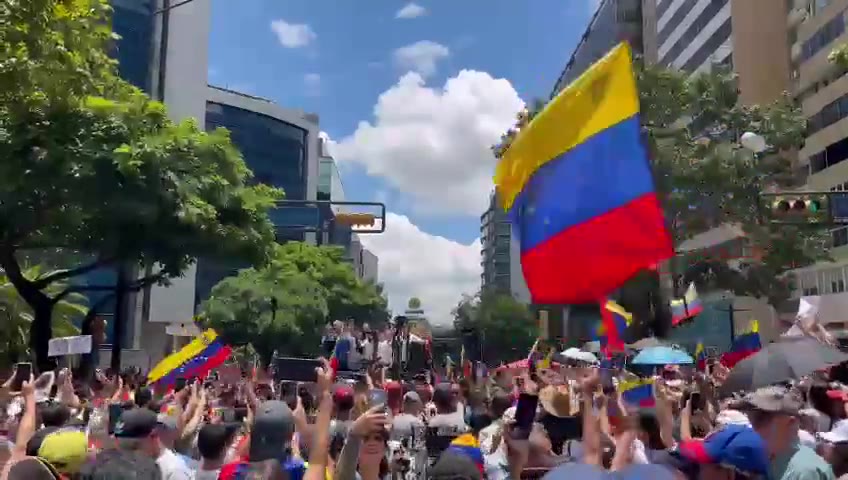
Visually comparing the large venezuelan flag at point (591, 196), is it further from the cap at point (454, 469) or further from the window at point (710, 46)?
the window at point (710, 46)

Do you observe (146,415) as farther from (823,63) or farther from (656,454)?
(823,63)

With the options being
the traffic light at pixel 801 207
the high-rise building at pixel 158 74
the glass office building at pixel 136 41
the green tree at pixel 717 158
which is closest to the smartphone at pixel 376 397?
the traffic light at pixel 801 207

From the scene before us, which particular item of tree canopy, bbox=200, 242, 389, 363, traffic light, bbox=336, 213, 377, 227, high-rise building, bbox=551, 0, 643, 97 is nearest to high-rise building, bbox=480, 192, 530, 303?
high-rise building, bbox=551, 0, 643, 97

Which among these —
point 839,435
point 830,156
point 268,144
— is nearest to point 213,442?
point 839,435

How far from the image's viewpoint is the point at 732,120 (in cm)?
2700

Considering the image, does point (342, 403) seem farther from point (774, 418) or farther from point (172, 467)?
point (774, 418)

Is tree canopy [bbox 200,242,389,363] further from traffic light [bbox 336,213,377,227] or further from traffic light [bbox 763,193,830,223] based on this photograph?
traffic light [bbox 763,193,830,223]

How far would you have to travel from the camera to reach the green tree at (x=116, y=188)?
15289 mm

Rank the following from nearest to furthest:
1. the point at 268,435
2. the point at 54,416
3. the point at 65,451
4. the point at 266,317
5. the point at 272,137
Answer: the point at 268,435 → the point at 65,451 → the point at 54,416 → the point at 266,317 → the point at 272,137

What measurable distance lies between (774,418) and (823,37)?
134 feet

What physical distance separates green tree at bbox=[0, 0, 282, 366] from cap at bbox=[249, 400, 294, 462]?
9.70m

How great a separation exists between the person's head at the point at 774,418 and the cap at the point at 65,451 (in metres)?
3.24

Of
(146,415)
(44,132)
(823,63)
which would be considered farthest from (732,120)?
(146,415)

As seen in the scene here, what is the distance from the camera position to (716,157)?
25875mm
